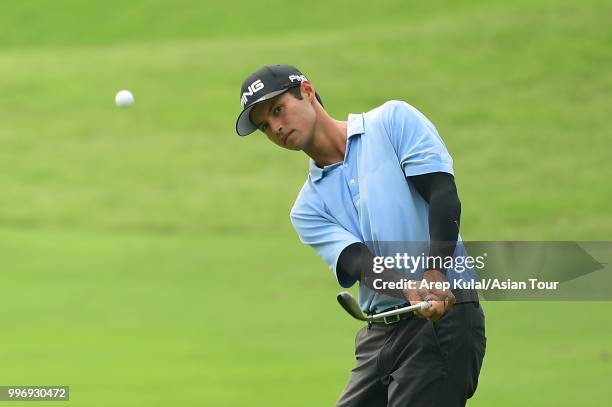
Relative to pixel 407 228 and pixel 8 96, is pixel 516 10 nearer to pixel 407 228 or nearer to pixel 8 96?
pixel 8 96

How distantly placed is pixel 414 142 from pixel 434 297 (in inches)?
20.5

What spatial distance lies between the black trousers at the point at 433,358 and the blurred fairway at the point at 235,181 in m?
4.11

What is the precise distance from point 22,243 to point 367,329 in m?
14.2

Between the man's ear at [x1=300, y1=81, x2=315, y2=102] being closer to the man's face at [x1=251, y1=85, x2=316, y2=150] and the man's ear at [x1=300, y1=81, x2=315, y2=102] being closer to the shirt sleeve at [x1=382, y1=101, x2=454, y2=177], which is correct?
the man's face at [x1=251, y1=85, x2=316, y2=150]

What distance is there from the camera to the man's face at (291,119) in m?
4.46

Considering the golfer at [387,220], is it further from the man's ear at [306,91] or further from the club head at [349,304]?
the club head at [349,304]

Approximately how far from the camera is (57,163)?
23.9m

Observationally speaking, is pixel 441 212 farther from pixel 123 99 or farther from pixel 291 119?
pixel 123 99

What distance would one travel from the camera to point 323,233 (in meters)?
4.61

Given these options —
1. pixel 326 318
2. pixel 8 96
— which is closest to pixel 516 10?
pixel 8 96

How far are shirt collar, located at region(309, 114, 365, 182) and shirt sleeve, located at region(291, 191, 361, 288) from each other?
0.12 metres

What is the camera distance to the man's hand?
13.8 ft

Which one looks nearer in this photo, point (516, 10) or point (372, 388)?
point (372, 388)

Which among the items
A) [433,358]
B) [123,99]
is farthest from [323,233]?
[123,99]
